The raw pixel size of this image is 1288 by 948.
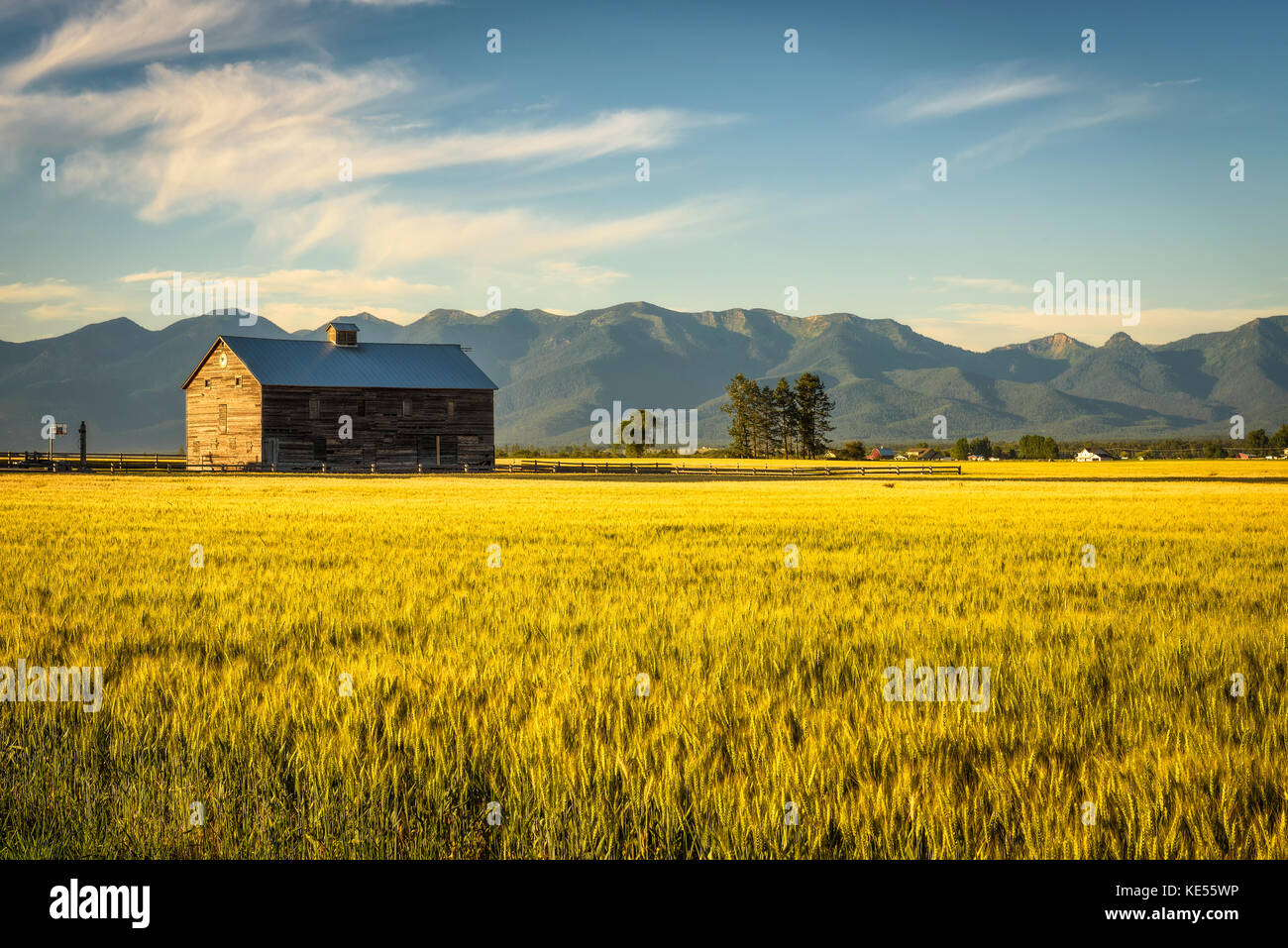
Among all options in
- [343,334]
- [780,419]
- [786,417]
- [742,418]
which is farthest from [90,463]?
[780,419]

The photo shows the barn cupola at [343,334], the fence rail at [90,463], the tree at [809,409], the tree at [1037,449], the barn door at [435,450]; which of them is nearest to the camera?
the fence rail at [90,463]

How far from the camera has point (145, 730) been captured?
5402 mm

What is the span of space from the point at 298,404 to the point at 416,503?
140 feet

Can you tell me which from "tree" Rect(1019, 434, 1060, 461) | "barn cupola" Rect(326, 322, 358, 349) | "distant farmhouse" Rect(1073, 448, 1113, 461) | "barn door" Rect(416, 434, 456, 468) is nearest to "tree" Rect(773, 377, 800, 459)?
"tree" Rect(1019, 434, 1060, 461)

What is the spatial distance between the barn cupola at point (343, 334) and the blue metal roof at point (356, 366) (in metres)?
0.96

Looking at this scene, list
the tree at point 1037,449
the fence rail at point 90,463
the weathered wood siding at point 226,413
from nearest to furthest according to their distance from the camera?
the fence rail at point 90,463
the weathered wood siding at point 226,413
the tree at point 1037,449

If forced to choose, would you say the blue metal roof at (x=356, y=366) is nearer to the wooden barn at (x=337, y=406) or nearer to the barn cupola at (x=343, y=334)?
the wooden barn at (x=337, y=406)

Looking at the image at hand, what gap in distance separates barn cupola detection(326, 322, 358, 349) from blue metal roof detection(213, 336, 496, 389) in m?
0.96

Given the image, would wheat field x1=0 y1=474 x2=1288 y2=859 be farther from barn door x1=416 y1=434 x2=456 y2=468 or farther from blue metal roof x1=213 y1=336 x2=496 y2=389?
barn door x1=416 y1=434 x2=456 y2=468

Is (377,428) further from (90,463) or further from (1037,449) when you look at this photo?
(1037,449)

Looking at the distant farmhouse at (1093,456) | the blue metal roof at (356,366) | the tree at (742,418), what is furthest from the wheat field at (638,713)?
the distant farmhouse at (1093,456)

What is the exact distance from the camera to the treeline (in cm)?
14212

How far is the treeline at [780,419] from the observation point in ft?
466
